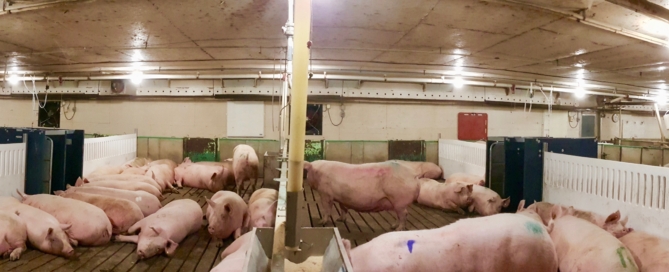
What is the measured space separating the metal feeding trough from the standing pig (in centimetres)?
286

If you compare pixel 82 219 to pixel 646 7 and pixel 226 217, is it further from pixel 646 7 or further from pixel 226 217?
pixel 646 7

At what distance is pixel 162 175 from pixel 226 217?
3.58 m

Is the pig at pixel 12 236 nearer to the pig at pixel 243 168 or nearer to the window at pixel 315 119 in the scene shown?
the pig at pixel 243 168

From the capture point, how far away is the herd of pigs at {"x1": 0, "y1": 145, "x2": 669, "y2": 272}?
7.27 feet

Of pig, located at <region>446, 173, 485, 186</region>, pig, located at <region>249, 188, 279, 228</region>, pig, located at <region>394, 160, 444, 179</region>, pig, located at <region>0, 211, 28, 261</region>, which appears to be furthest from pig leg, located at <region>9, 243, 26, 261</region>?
pig, located at <region>394, 160, 444, 179</region>

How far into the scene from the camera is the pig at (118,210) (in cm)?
389

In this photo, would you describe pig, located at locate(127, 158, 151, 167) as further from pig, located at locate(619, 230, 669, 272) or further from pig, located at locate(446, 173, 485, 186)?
pig, located at locate(619, 230, 669, 272)

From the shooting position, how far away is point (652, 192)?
3096 millimetres

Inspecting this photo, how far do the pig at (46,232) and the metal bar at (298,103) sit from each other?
3.01 m

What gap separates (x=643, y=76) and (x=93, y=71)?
460 inches

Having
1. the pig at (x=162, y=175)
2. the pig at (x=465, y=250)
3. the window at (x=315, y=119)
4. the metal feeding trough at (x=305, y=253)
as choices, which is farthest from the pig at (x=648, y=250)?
the pig at (x=162, y=175)

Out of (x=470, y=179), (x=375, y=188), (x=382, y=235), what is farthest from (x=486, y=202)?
(x=382, y=235)

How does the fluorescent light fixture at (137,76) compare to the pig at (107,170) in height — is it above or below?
above

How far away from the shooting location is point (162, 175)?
652 cm
